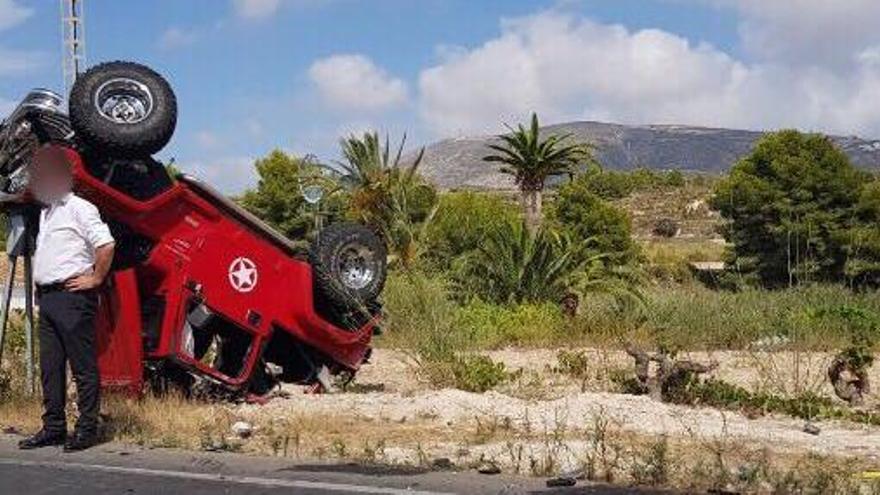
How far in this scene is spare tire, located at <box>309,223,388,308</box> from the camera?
10.6 m

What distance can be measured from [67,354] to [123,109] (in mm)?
2246

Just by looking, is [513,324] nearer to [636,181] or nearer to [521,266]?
[521,266]

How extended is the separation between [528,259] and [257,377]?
9.86 metres

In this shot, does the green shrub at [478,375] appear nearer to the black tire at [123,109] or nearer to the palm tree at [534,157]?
the black tire at [123,109]

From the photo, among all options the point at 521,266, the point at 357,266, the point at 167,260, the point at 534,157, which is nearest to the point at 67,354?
the point at 167,260

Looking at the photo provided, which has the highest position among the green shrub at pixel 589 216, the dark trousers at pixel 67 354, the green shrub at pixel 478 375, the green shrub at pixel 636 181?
the green shrub at pixel 636 181

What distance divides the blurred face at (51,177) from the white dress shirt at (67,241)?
0.13 meters

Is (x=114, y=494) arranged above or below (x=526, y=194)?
below

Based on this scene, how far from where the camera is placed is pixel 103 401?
9422 mm

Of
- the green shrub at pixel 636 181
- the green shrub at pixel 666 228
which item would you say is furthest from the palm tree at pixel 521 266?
the green shrub at pixel 636 181

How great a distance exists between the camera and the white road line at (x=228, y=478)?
21.5 feet

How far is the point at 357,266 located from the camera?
11.1 metres

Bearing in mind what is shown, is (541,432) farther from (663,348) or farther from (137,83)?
(137,83)

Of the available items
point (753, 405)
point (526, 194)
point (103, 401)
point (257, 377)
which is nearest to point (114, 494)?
point (103, 401)
